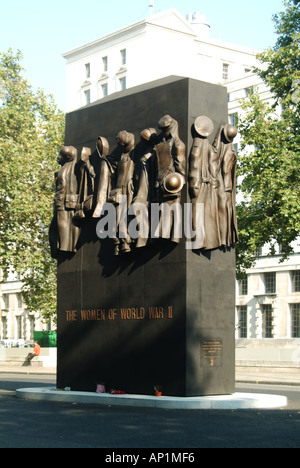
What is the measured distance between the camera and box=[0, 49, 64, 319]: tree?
49531 millimetres

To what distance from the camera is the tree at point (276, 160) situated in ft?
126

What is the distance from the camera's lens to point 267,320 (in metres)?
70.2

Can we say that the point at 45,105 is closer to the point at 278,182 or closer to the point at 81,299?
the point at 278,182

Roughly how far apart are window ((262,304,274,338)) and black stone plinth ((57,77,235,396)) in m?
51.1

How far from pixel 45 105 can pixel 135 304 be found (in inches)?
1605

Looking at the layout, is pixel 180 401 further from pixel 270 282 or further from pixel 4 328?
pixel 4 328

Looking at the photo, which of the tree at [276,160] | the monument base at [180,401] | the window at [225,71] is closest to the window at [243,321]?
the tree at [276,160]

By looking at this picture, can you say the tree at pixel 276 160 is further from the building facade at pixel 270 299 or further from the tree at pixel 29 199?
the building facade at pixel 270 299

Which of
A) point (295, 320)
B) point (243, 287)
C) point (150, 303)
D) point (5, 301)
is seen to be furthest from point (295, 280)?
point (150, 303)

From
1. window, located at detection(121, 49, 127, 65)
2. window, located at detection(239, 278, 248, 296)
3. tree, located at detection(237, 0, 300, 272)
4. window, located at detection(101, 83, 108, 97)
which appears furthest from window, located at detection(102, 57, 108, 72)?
tree, located at detection(237, 0, 300, 272)

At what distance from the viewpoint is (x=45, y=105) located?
56938 mm

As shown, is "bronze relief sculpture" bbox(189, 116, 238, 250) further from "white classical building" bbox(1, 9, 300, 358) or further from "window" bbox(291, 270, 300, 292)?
"white classical building" bbox(1, 9, 300, 358)
